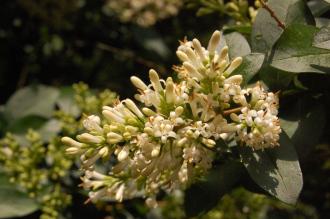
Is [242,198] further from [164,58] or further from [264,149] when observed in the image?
[164,58]

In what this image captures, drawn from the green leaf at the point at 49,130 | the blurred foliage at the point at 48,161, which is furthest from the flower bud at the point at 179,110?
the green leaf at the point at 49,130

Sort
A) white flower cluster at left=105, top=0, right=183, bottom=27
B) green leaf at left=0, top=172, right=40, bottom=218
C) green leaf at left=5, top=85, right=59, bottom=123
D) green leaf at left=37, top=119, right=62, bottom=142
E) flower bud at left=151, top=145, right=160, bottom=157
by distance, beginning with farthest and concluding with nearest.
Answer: white flower cluster at left=105, top=0, right=183, bottom=27 → green leaf at left=5, top=85, right=59, bottom=123 → green leaf at left=37, top=119, right=62, bottom=142 → green leaf at left=0, top=172, right=40, bottom=218 → flower bud at left=151, top=145, right=160, bottom=157

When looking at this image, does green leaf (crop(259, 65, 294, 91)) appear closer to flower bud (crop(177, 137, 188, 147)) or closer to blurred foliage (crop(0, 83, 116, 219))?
flower bud (crop(177, 137, 188, 147))

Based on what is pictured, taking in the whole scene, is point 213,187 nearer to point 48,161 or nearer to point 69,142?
point 69,142

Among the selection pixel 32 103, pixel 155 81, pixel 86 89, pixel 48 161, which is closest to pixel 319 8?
pixel 155 81

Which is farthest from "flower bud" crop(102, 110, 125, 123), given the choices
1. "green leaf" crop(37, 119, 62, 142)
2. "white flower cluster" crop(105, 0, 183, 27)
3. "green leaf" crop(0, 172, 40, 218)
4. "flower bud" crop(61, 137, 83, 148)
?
"white flower cluster" crop(105, 0, 183, 27)

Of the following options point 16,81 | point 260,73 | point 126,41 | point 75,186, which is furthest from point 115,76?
point 260,73
